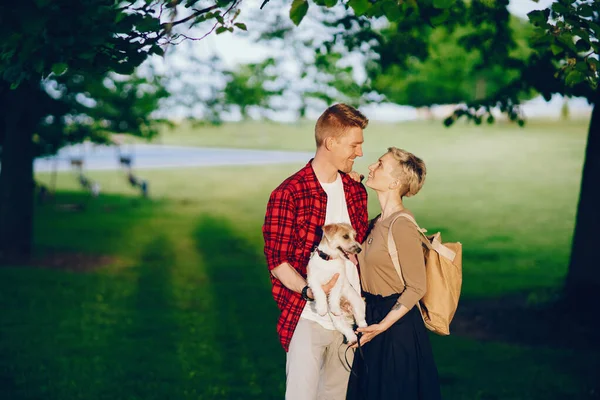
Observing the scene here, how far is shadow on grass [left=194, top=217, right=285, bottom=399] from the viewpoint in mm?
7320

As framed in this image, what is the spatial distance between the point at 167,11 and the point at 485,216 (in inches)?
788

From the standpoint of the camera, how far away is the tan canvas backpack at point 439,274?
4.01m

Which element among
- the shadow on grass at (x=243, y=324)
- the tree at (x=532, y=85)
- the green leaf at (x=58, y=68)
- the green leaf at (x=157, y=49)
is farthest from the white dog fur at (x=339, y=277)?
the tree at (x=532, y=85)

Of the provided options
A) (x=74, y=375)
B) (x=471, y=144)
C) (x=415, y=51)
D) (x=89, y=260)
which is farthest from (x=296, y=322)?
(x=471, y=144)

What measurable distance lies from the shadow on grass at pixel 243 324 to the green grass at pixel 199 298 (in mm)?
25

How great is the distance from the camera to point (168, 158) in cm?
5084

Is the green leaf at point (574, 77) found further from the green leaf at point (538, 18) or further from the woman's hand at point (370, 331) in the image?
the woman's hand at point (370, 331)

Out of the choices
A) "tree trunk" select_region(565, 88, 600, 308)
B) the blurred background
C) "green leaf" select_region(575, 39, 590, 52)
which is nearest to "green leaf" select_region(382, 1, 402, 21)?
the blurred background

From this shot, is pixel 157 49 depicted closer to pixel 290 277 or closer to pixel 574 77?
pixel 290 277

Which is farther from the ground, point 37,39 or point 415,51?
point 415,51

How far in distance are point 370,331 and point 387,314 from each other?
0.13 metres

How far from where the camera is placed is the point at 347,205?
431 cm

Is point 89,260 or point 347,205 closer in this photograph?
point 347,205

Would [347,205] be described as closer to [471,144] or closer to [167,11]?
[167,11]
